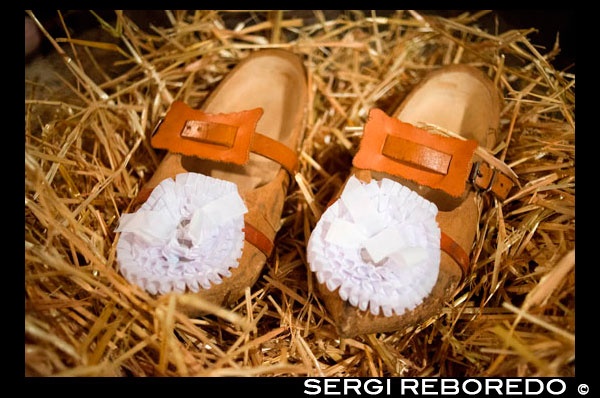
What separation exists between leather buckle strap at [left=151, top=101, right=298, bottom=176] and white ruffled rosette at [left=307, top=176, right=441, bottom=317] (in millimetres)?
284

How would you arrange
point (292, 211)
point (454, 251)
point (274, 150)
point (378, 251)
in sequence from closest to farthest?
point (378, 251) → point (454, 251) → point (274, 150) → point (292, 211)

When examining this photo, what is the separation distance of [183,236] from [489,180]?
80 cm

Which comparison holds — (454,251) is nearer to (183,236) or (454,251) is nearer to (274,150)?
(274,150)

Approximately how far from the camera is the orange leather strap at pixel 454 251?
1.04 meters

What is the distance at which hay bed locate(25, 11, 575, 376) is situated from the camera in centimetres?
93

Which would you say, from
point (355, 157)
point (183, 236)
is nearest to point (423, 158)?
point (355, 157)

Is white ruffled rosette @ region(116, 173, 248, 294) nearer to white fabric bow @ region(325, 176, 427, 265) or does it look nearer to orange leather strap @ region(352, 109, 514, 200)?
white fabric bow @ region(325, 176, 427, 265)

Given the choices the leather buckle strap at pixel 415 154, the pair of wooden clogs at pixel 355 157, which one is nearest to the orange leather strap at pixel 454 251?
the pair of wooden clogs at pixel 355 157

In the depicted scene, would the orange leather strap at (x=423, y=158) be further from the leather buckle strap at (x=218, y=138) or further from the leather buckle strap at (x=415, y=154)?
the leather buckle strap at (x=218, y=138)

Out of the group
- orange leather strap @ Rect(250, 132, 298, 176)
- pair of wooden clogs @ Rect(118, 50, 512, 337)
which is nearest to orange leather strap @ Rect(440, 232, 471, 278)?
pair of wooden clogs @ Rect(118, 50, 512, 337)

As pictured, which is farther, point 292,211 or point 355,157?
point 292,211

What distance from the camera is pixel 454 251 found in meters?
1.04
